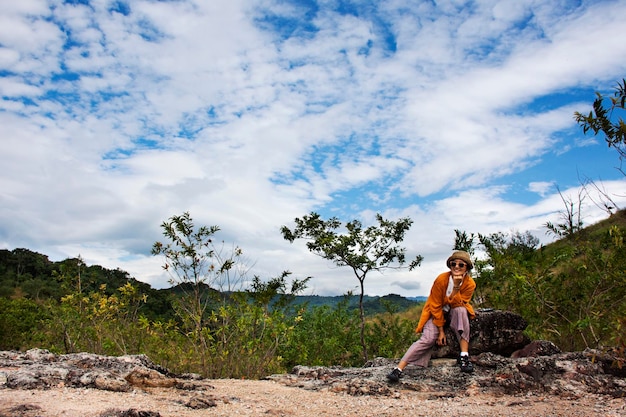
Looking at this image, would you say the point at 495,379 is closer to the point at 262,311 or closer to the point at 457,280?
the point at 457,280

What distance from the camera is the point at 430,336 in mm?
7023

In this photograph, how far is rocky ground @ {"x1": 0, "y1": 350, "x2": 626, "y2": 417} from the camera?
186 inches

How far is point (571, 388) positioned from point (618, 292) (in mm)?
3131

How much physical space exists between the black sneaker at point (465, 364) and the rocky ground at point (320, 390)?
0.27ft

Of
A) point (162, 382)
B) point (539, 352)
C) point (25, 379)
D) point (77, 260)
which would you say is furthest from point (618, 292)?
point (77, 260)

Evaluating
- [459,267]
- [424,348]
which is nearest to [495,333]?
[424,348]

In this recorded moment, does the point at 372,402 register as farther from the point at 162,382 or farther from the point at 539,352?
the point at 539,352

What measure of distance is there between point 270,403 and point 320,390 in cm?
101

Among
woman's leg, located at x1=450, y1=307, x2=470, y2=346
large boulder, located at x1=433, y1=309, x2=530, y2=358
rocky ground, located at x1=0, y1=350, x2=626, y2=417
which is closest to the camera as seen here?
rocky ground, located at x1=0, y1=350, x2=626, y2=417

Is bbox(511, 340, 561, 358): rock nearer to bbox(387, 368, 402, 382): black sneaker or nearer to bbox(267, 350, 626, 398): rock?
bbox(267, 350, 626, 398): rock

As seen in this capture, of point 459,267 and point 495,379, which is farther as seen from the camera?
point 459,267

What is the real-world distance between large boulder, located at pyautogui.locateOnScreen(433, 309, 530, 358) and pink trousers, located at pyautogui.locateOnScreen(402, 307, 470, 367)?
1.59 feet

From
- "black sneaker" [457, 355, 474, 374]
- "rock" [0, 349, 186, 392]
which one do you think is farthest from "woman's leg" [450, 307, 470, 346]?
"rock" [0, 349, 186, 392]

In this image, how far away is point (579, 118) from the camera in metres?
4.93
